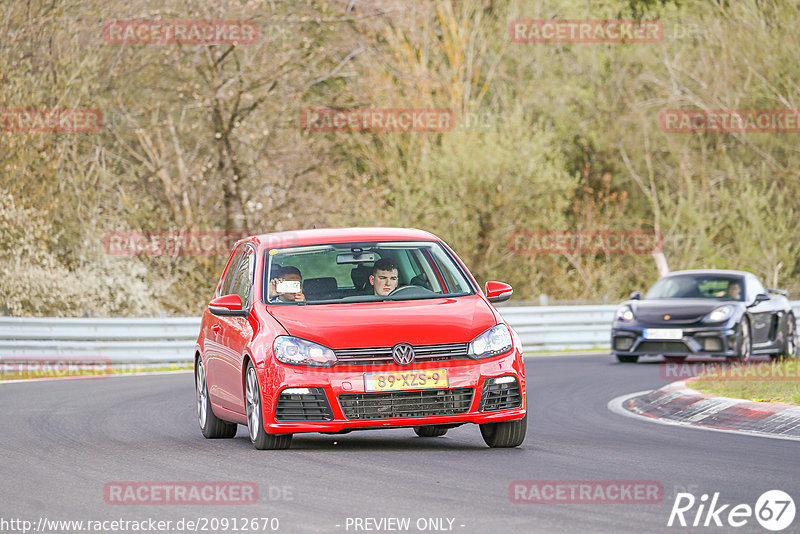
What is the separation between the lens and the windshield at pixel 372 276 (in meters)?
11.1

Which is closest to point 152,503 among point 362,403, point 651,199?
point 362,403

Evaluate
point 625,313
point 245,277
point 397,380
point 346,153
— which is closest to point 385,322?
point 397,380

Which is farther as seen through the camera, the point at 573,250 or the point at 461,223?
the point at 573,250

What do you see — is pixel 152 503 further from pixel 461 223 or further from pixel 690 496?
pixel 461 223

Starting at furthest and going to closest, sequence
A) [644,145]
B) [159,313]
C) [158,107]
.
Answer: [644,145] < [158,107] < [159,313]

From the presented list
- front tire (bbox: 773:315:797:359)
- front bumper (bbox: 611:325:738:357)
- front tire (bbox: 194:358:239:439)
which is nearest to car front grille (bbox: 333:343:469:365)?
front tire (bbox: 194:358:239:439)

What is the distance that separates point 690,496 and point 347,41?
28436 millimetres

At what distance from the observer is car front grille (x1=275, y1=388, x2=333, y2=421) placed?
10008 mm

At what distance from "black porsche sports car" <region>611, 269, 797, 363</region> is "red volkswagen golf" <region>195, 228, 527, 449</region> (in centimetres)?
1050

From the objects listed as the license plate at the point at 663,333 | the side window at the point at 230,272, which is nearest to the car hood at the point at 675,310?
the license plate at the point at 663,333

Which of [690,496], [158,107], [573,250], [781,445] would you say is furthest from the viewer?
[573,250]

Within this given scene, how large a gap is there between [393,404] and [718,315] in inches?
488

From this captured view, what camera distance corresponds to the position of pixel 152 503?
8.11 meters

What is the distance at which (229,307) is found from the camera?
11.1 metres
